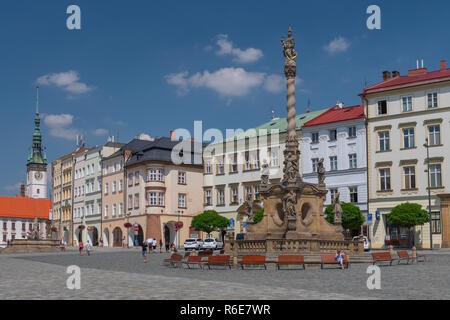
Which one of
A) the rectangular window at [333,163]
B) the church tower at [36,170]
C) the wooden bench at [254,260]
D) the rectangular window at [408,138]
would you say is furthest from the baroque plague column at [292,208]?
the church tower at [36,170]

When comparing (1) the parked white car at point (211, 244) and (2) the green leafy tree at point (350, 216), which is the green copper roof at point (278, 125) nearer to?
(2) the green leafy tree at point (350, 216)

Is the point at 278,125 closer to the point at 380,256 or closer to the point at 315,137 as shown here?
the point at 315,137

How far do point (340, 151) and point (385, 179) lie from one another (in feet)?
17.5

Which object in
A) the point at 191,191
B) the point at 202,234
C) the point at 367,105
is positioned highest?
the point at 367,105

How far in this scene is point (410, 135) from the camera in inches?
2132

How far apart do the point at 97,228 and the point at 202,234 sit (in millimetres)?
16517

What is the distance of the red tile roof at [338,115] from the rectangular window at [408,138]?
427 cm

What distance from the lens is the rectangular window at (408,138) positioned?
177ft

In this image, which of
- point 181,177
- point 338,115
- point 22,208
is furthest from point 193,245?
point 22,208

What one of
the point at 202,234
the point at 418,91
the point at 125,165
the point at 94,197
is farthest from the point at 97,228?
the point at 418,91

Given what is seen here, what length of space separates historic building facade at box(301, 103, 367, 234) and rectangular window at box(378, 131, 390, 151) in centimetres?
162

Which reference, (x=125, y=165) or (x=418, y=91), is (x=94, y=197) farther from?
(x=418, y=91)

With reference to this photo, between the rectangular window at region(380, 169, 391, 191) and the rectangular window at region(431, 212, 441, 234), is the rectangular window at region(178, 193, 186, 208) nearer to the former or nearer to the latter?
the rectangular window at region(380, 169, 391, 191)
